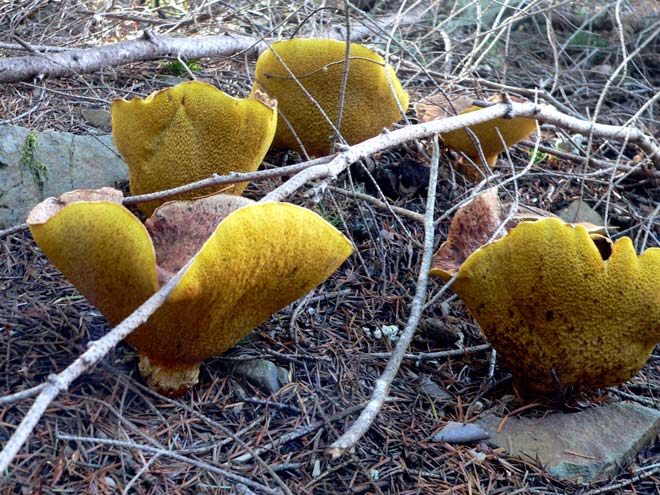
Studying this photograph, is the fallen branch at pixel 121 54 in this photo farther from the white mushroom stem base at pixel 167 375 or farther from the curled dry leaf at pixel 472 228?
the white mushroom stem base at pixel 167 375

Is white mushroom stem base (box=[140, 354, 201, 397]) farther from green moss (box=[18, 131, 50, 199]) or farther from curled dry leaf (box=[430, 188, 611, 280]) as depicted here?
green moss (box=[18, 131, 50, 199])

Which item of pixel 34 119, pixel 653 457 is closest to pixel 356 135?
pixel 34 119

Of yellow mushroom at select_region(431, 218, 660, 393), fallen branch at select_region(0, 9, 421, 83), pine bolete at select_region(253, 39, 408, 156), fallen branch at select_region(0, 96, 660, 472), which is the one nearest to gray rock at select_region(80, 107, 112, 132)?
fallen branch at select_region(0, 9, 421, 83)

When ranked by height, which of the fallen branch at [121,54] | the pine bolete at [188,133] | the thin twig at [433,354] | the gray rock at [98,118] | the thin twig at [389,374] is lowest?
the thin twig at [433,354]

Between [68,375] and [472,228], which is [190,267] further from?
[472,228]

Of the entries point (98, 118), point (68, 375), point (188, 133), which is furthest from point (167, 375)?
point (98, 118)

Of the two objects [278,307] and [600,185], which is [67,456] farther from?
[600,185]

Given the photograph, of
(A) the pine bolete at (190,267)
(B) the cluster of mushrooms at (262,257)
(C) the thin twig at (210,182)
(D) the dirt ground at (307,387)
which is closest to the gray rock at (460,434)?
(D) the dirt ground at (307,387)

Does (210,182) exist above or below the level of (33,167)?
above
